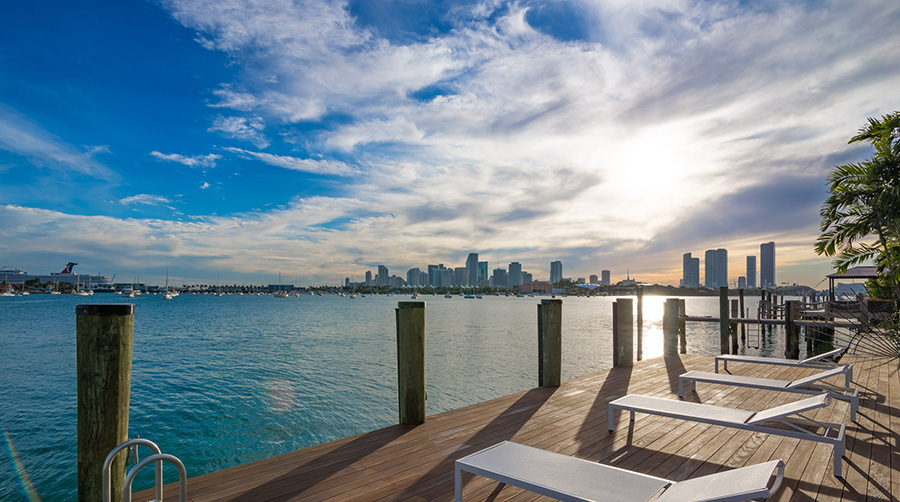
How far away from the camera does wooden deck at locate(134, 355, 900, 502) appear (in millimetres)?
3184

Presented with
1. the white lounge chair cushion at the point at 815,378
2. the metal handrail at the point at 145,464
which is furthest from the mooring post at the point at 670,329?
the metal handrail at the point at 145,464

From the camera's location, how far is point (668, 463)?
369 centimetres

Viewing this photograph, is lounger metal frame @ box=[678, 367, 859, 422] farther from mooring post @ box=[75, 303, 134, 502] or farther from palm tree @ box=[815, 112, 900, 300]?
mooring post @ box=[75, 303, 134, 502]

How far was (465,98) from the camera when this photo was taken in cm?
1078

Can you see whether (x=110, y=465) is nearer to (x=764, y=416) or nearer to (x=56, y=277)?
→ (x=764, y=416)

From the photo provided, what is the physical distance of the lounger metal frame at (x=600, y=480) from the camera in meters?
2.30

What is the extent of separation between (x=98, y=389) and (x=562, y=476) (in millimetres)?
2976

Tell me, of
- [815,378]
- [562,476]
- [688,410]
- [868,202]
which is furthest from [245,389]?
[868,202]

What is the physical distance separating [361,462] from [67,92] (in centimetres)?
2318

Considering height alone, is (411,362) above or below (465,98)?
below

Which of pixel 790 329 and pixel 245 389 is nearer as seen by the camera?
pixel 790 329

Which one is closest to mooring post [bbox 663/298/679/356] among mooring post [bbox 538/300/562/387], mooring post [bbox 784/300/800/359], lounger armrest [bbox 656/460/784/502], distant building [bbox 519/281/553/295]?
mooring post [bbox 784/300/800/359]

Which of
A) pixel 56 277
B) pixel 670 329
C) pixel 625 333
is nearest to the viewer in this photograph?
pixel 625 333

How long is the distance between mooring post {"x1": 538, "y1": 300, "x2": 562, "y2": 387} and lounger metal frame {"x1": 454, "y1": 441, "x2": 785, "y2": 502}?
3.76 meters
